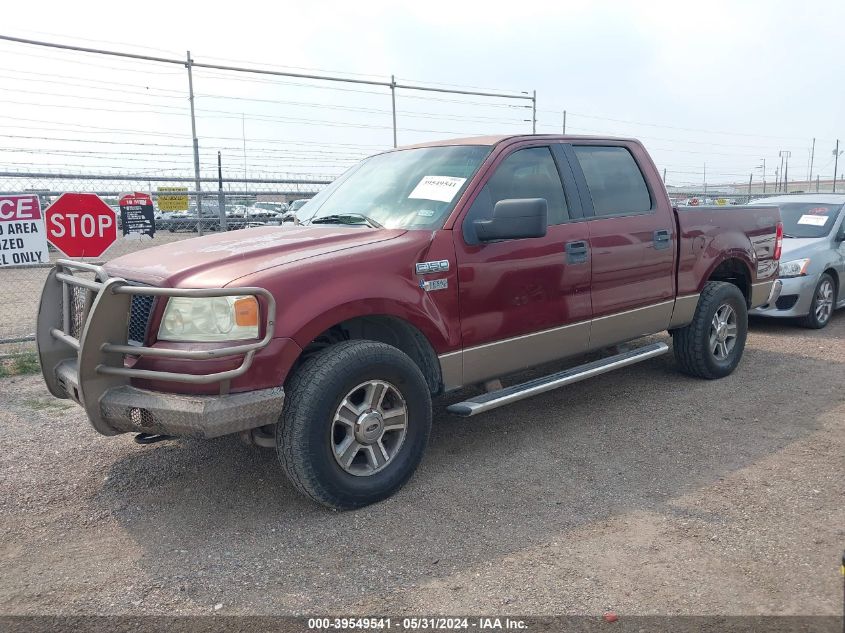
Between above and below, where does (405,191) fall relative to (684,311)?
above

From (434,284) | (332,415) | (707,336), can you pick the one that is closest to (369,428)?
(332,415)

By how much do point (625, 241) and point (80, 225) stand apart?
480 cm

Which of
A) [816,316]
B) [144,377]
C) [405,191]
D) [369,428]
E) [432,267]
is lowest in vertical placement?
[816,316]

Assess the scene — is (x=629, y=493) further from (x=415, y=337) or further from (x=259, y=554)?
(x=259, y=554)

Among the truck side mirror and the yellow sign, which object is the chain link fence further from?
the truck side mirror

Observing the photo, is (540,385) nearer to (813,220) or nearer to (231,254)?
(231,254)

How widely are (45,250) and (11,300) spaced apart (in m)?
5.26

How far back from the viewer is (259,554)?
3176mm

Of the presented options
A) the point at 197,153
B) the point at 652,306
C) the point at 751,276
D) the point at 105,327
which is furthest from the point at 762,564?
the point at 197,153

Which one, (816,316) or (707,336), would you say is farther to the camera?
(816,316)

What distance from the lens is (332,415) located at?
11.1 feet

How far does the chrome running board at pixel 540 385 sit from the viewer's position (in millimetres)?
3918

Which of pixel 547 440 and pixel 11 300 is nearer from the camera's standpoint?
pixel 547 440

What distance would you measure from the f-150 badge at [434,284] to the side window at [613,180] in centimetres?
150
